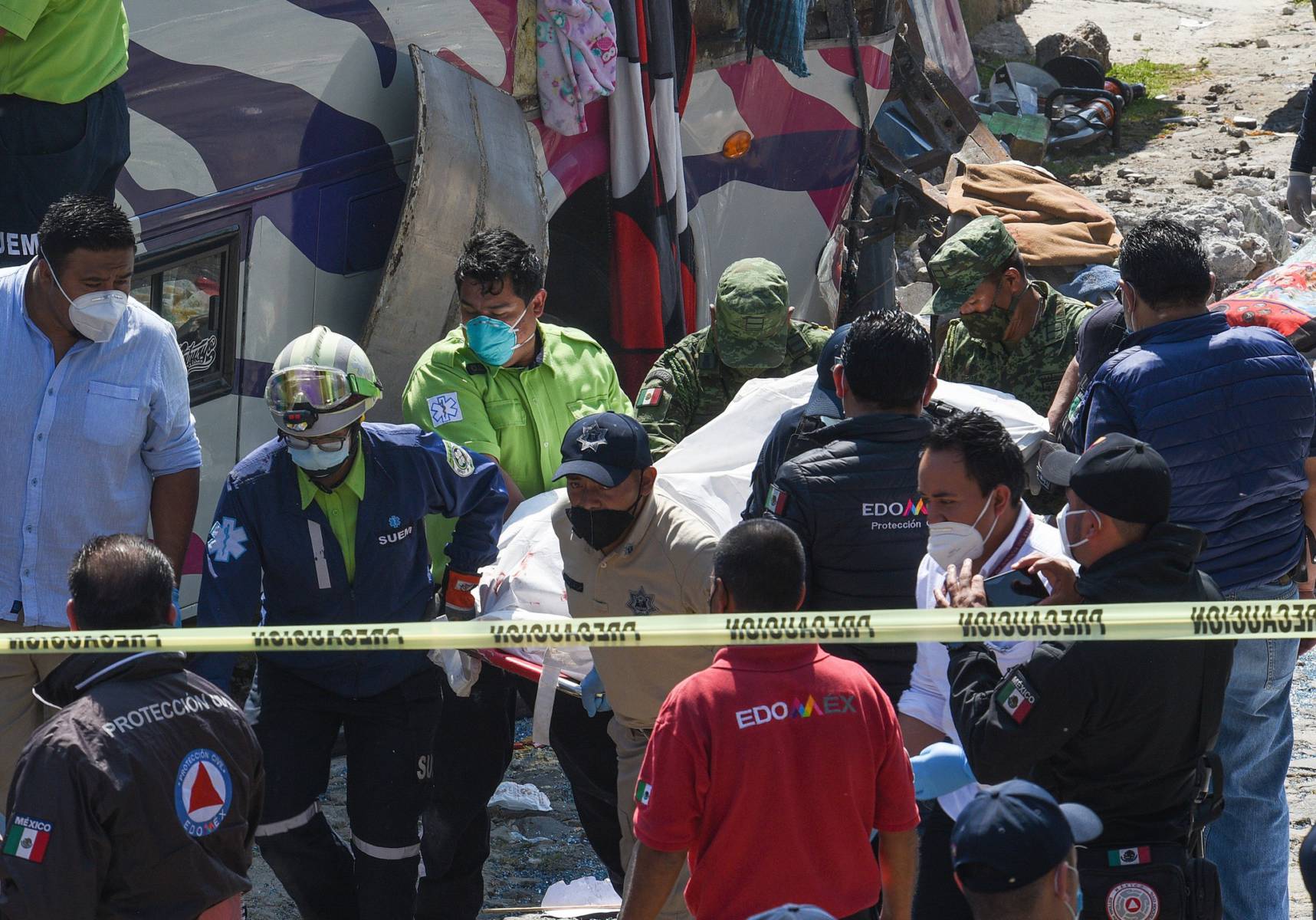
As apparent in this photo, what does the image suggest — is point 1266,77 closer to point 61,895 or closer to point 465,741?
point 465,741

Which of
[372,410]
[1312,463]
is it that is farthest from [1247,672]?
[372,410]

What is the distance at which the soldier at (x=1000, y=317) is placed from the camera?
16.6 ft

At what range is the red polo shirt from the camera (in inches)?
110

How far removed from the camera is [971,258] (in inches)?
199

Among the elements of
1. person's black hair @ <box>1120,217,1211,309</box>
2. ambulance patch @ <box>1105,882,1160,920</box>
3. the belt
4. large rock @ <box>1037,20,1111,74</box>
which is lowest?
large rock @ <box>1037,20,1111,74</box>

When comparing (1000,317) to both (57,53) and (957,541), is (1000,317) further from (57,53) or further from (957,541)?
(57,53)

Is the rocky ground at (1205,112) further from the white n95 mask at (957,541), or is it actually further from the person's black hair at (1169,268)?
the white n95 mask at (957,541)

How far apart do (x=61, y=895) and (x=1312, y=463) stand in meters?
3.17

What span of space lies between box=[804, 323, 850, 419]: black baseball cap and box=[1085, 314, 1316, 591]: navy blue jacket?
2.12ft

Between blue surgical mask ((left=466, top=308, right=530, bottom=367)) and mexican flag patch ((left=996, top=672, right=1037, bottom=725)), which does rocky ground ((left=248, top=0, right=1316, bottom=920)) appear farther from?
mexican flag patch ((left=996, top=672, right=1037, bottom=725))

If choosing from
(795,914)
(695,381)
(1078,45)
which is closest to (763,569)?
(795,914)

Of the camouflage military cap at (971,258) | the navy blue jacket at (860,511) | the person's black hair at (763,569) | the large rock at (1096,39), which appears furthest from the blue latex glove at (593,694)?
the large rock at (1096,39)

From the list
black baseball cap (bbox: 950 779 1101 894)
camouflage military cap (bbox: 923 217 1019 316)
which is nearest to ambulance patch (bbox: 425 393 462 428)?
camouflage military cap (bbox: 923 217 1019 316)

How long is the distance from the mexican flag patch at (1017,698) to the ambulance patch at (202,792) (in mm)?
1507
